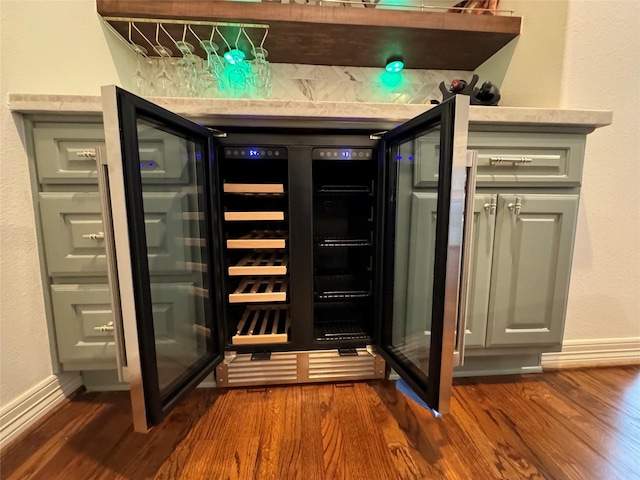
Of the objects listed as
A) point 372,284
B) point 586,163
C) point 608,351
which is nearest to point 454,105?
point 372,284

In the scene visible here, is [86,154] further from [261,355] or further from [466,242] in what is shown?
[466,242]

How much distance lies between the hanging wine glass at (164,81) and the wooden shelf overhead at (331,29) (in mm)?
78

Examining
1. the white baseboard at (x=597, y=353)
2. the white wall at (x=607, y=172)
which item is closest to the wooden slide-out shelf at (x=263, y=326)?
the white baseboard at (x=597, y=353)

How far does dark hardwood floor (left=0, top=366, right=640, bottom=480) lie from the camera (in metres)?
0.80

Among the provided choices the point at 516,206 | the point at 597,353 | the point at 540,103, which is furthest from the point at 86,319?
the point at 597,353

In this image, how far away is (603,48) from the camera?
119 cm

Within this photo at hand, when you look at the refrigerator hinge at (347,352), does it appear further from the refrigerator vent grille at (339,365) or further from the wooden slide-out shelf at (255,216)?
the wooden slide-out shelf at (255,216)

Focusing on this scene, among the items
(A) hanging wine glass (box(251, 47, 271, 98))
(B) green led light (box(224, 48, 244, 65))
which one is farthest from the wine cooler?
(B) green led light (box(224, 48, 244, 65))

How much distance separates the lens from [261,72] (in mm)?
1319

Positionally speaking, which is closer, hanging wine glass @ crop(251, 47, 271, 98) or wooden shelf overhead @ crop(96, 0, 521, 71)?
wooden shelf overhead @ crop(96, 0, 521, 71)

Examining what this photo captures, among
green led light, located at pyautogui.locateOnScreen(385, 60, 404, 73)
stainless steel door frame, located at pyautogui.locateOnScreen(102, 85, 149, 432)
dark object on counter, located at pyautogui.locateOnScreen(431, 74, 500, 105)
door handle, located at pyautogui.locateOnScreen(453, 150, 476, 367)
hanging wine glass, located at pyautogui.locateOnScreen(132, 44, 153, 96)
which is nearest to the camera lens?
stainless steel door frame, located at pyautogui.locateOnScreen(102, 85, 149, 432)

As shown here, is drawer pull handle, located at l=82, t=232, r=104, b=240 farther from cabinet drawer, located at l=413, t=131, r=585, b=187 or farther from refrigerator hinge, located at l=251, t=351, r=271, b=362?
cabinet drawer, located at l=413, t=131, r=585, b=187

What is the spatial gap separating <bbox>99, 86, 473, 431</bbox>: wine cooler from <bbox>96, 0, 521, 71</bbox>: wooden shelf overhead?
0.54 metres

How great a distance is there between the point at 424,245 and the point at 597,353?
1088 millimetres
